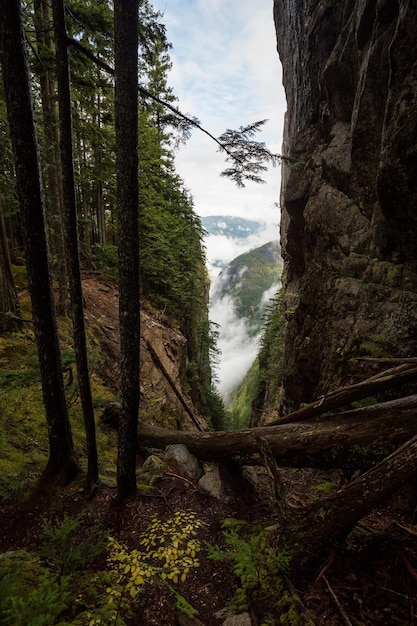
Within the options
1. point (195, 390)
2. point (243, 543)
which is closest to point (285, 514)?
point (243, 543)

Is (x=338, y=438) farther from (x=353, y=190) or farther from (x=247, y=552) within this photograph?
(x=353, y=190)

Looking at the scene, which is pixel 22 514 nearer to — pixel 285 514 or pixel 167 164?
pixel 285 514

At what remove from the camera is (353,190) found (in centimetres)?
988

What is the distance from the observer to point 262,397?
98.3 feet

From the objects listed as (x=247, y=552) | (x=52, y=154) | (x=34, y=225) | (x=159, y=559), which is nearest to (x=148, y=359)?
(x=52, y=154)

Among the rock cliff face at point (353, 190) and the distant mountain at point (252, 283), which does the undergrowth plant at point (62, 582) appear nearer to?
the rock cliff face at point (353, 190)

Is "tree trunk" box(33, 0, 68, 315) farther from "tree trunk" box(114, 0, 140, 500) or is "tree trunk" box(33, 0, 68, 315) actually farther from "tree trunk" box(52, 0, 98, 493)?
"tree trunk" box(114, 0, 140, 500)

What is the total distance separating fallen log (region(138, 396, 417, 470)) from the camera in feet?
13.6

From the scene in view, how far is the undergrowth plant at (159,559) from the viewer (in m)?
3.50

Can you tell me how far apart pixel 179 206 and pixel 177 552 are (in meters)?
22.8

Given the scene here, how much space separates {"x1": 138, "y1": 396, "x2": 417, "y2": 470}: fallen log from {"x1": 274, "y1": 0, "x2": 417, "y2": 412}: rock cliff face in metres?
2.40

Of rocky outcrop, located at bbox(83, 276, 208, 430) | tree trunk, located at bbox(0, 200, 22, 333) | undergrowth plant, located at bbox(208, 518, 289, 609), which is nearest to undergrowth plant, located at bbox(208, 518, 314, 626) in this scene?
undergrowth plant, located at bbox(208, 518, 289, 609)

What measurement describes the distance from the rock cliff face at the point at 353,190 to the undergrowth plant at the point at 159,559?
15.4ft

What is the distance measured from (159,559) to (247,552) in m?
1.28
